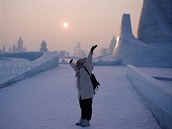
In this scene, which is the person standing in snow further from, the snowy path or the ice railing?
the ice railing

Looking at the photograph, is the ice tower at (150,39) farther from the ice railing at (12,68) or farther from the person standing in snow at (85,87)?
the person standing in snow at (85,87)

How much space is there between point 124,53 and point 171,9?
5.78 m

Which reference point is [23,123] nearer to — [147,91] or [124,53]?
[147,91]

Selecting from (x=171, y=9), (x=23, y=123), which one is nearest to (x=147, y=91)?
(x=23, y=123)

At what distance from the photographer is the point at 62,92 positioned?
888 cm

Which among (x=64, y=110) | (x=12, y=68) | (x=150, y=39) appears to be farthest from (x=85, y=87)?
(x=150, y=39)

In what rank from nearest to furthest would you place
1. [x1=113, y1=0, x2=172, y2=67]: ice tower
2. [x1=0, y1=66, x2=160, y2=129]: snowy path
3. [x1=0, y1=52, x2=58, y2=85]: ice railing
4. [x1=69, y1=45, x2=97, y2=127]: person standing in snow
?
[x1=69, y1=45, x2=97, y2=127]: person standing in snow
[x1=0, y1=66, x2=160, y2=129]: snowy path
[x1=0, y1=52, x2=58, y2=85]: ice railing
[x1=113, y1=0, x2=172, y2=67]: ice tower

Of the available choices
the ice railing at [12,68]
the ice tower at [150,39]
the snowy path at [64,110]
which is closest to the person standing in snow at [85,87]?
the snowy path at [64,110]

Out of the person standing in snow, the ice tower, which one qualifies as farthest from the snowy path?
the ice tower

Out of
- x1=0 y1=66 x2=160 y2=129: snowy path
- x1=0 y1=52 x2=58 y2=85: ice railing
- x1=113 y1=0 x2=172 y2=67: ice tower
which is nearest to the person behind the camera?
x1=0 y1=66 x2=160 y2=129: snowy path

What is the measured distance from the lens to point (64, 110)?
6.30 m

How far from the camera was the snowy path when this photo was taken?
203 inches

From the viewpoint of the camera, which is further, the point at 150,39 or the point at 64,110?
the point at 150,39

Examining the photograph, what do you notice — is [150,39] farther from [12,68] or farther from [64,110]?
[64,110]
